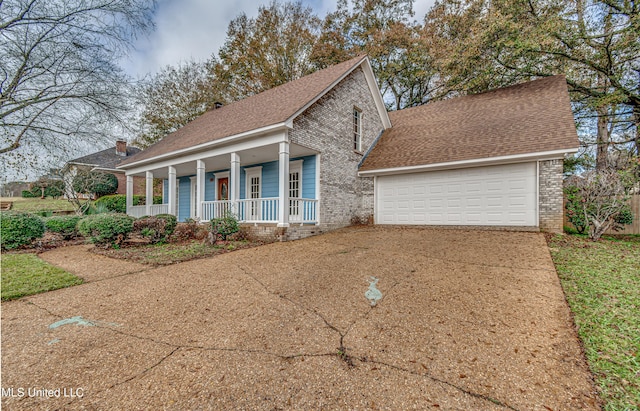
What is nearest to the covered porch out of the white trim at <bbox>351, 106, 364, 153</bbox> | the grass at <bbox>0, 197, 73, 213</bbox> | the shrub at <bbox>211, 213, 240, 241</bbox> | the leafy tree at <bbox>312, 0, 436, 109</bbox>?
the shrub at <bbox>211, 213, 240, 241</bbox>

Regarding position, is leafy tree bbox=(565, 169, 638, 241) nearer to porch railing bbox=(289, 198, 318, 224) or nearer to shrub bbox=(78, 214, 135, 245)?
porch railing bbox=(289, 198, 318, 224)

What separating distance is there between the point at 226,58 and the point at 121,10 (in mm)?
13143

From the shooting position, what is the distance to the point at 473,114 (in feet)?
38.0

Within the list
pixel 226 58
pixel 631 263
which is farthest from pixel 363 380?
pixel 226 58

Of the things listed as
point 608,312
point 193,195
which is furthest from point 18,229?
point 608,312

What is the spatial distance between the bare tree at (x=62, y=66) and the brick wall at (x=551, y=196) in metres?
13.0

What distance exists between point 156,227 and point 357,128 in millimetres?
Result: 8417

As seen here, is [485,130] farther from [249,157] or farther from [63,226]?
[63,226]

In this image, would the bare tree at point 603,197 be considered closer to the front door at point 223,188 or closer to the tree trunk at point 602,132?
the tree trunk at point 602,132

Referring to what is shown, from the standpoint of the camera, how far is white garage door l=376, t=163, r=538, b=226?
8.70m

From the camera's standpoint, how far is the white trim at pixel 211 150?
28.0 ft

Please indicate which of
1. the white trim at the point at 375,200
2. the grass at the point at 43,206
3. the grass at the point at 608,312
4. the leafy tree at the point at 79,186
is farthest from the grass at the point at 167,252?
the grass at the point at 43,206

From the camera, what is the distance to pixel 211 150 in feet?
33.8

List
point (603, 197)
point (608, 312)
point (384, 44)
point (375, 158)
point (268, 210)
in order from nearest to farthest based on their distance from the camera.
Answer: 1. point (608, 312)
2. point (603, 197)
3. point (268, 210)
4. point (375, 158)
5. point (384, 44)
